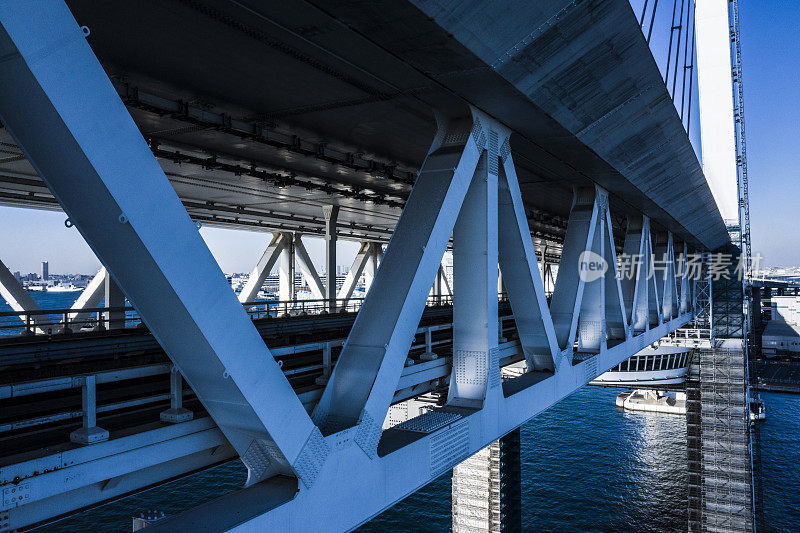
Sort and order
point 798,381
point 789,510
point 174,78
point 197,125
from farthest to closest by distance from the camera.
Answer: point 798,381, point 789,510, point 197,125, point 174,78

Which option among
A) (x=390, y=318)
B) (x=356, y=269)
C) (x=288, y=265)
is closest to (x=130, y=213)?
(x=390, y=318)

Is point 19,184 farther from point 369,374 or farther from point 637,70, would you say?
point 637,70

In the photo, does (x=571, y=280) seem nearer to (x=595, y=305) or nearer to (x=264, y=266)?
(x=595, y=305)

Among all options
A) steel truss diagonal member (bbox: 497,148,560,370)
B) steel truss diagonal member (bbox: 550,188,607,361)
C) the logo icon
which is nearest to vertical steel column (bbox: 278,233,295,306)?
the logo icon

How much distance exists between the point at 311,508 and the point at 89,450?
185 cm

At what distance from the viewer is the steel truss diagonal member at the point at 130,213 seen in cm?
306

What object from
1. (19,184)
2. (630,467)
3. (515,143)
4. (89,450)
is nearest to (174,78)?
(515,143)

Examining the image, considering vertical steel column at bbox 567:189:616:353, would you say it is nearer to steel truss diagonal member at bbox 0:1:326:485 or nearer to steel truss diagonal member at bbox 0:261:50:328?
steel truss diagonal member at bbox 0:1:326:485

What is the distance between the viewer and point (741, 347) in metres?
39.7

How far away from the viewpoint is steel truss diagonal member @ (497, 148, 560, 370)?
8.64 metres

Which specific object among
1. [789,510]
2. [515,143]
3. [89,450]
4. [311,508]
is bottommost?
[789,510]

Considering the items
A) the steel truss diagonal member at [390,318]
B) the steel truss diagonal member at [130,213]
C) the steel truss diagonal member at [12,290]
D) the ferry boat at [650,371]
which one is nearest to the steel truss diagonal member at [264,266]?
the steel truss diagonal member at [12,290]

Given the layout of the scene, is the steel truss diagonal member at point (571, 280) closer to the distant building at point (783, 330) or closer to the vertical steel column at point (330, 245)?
the vertical steel column at point (330, 245)

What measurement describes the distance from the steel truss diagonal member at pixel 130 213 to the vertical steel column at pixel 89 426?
80 cm
